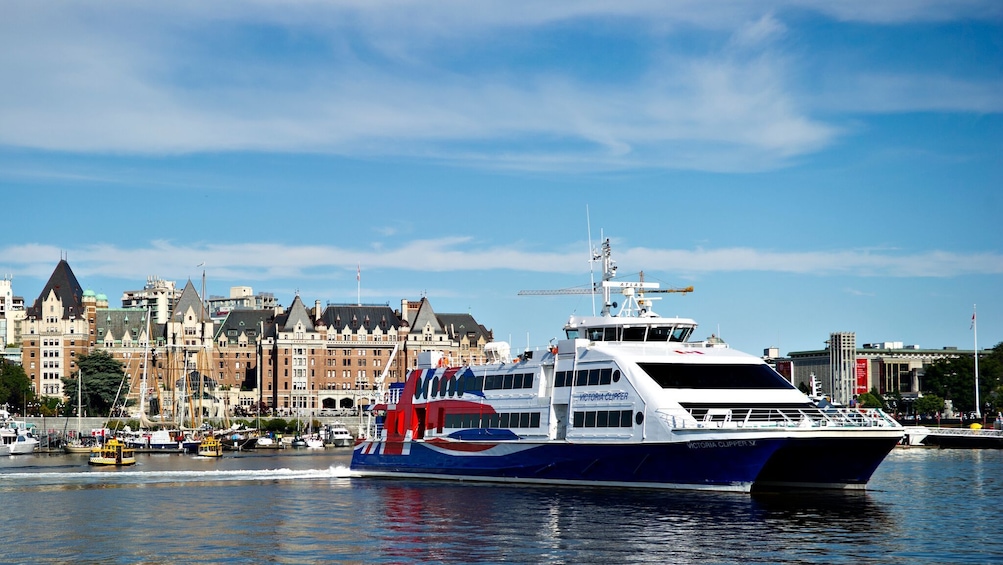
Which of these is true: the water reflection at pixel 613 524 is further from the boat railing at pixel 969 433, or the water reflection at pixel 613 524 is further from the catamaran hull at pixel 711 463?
the boat railing at pixel 969 433

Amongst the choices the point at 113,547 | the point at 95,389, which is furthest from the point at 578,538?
the point at 95,389

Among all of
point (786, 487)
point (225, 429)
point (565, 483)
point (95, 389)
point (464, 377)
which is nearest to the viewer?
point (786, 487)

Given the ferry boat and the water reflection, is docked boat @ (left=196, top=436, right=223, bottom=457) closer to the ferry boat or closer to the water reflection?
the ferry boat

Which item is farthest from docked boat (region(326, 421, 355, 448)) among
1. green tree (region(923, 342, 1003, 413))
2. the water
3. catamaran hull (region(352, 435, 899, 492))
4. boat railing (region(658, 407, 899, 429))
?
boat railing (region(658, 407, 899, 429))

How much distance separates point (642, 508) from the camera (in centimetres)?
5000

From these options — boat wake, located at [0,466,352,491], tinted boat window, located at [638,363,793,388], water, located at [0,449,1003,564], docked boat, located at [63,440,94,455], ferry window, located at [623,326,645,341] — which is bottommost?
docked boat, located at [63,440,94,455]

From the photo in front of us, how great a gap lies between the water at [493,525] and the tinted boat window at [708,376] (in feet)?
15.6

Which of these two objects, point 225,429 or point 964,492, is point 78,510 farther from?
point 225,429

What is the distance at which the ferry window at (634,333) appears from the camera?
199 feet

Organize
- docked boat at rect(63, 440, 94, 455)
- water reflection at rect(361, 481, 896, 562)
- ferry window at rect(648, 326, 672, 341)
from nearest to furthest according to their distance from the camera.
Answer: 1. water reflection at rect(361, 481, 896, 562)
2. ferry window at rect(648, 326, 672, 341)
3. docked boat at rect(63, 440, 94, 455)

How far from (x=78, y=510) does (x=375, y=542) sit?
61.8 feet

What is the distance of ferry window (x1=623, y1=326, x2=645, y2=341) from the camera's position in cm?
6062

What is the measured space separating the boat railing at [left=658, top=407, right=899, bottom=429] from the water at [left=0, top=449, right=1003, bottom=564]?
3005mm

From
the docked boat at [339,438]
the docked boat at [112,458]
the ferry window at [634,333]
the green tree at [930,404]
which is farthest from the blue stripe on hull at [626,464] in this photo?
the green tree at [930,404]
